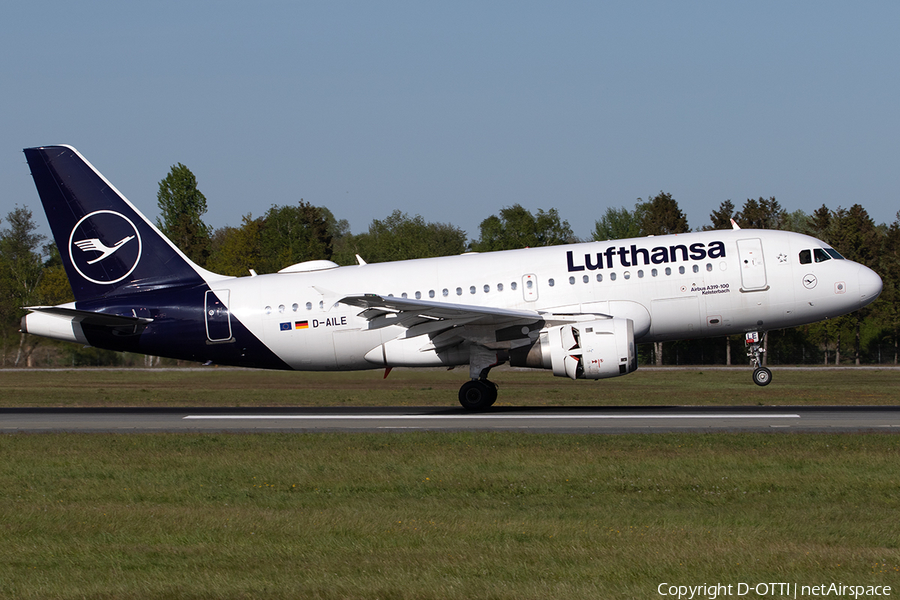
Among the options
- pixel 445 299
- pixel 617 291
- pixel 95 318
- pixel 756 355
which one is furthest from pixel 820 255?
pixel 95 318

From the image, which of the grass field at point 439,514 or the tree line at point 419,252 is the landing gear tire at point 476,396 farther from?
the tree line at point 419,252

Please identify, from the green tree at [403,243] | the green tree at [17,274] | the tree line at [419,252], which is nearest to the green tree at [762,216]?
the tree line at [419,252]

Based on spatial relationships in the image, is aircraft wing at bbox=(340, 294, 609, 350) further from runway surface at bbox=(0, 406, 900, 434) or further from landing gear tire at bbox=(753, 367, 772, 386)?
landing gear tire at bbox=(753, 367, 772, 386)

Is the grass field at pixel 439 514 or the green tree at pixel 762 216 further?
the green tree at pixel 762 216

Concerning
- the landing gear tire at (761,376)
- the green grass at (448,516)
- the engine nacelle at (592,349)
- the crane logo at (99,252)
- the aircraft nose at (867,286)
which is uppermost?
the crane logo at (99,252)

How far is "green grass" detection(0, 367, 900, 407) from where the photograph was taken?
3266 centimetres

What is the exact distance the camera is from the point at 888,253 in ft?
243

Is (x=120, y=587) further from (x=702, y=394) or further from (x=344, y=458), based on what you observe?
(x=702, y=394)

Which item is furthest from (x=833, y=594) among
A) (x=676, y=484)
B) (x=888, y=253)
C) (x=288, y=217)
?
(x=288, y=217)

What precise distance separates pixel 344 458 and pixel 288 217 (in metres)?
84.9

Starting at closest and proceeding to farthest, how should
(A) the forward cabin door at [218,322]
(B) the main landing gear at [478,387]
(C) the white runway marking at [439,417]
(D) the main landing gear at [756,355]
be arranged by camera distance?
(C) the white runway marking at [439,417], (B) the main landing gear at [478,387], (D) the main landing gear at [756,355], (A) the forward cabin door at [218,322]

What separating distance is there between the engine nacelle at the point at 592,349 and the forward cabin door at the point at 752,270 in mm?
3570

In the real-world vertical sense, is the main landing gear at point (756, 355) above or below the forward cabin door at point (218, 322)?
below

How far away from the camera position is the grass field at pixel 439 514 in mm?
9078
